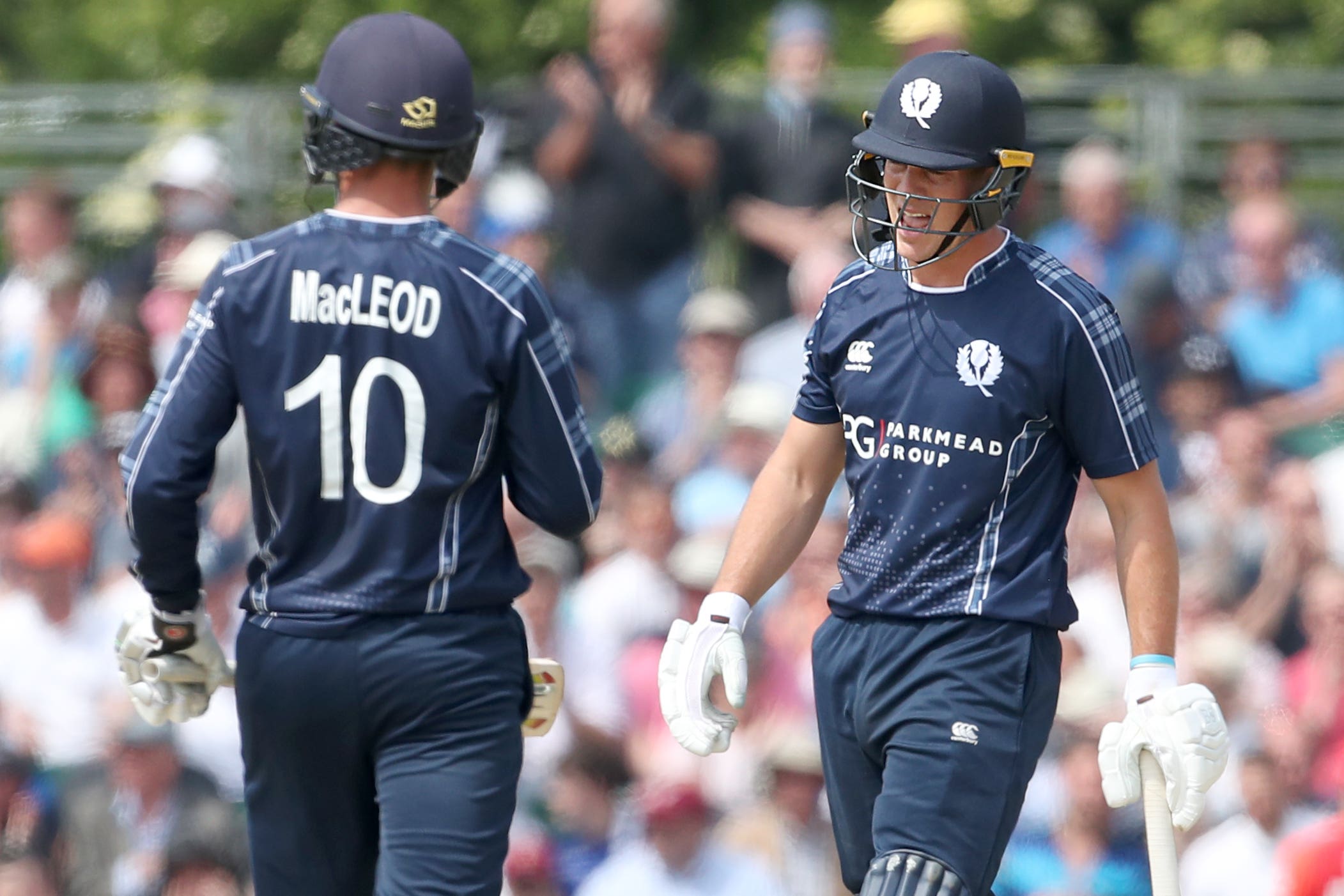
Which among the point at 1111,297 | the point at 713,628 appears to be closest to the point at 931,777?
the point at 713,628

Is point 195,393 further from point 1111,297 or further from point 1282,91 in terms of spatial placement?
point 1282,91

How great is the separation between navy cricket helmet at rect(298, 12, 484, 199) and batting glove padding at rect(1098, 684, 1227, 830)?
1.91 m

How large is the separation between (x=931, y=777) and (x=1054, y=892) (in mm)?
3004

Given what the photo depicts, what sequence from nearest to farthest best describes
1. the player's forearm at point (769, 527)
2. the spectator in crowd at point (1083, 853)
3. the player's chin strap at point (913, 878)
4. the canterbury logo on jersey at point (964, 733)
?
1. the player's chin strap at point (913, 878)
2. the canterbury logo on jersey at point (964, 733)
3. the player's forearm at point (769, 527)
4. the spectator in crowd at point (1083, 853)

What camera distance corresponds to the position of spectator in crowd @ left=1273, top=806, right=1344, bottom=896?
6.25m

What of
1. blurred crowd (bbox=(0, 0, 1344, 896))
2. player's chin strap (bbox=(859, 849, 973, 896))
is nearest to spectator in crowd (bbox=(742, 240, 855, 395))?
blurred crowd (bbox=(0, 0, 1344, 896))

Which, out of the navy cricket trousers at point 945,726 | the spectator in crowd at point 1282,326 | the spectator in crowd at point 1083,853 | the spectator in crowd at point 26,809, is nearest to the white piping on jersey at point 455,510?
the navy cricket trousers at point 945,726

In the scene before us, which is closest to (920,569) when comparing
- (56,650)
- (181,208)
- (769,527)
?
(769,527)

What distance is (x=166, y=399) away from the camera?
13.1 ft

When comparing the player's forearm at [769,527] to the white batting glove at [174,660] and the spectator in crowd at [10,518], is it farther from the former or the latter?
the spectator in crowd at [10,518]

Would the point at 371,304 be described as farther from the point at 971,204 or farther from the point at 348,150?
the point at 971,204

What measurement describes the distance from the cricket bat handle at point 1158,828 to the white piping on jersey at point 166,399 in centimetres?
217

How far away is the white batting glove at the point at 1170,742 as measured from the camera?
3617 mm

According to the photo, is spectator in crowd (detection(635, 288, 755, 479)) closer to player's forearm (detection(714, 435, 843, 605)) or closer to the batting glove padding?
player's forearm (detection(714, 435, 843, 605))
